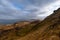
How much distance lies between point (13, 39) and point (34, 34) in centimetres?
1106

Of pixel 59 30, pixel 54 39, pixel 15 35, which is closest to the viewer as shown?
pixel 54 39

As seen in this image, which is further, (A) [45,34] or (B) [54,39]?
(A) [45,34]

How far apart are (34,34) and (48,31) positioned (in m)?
7.41

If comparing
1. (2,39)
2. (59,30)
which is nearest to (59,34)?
(59,30)

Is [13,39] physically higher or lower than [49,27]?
lower

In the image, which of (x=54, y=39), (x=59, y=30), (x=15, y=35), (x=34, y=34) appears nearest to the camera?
(x=54, y=39)

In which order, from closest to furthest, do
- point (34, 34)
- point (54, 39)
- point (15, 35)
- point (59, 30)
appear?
point (54, 39), point (59, 30), point (34, 34), point (15, 35)

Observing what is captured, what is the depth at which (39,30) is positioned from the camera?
76.9 meters

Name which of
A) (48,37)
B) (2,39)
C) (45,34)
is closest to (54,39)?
(48,37)

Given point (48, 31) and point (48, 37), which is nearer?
point (48, 37)

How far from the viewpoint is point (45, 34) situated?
70438mm

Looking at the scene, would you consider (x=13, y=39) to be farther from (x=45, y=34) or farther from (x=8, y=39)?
(x=45, y=34)

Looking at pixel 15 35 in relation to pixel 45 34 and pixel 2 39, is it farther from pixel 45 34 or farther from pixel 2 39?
pixel 45 34

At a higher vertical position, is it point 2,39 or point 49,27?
point 49,27
